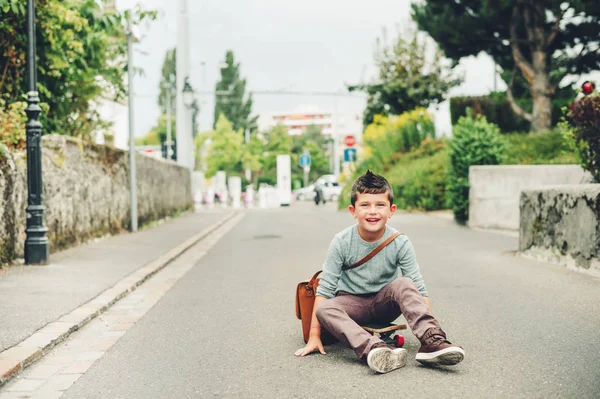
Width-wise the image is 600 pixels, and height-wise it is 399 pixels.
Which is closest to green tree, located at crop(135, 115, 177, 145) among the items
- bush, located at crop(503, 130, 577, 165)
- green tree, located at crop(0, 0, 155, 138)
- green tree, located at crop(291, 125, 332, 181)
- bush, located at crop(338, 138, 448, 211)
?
green tree, located at crop(291, 125, 332, 181)

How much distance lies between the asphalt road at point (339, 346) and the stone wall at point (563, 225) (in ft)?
0.87

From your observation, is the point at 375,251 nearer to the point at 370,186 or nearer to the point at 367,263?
the point at 367,263

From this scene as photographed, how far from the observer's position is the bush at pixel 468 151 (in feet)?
59.1

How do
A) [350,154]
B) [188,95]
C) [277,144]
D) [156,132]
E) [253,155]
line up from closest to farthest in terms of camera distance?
[188,95]
[350,154]
[253,155]
[277,144]
[156,132]

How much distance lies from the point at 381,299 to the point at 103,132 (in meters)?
12.3

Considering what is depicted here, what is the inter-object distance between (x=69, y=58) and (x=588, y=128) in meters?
8.41

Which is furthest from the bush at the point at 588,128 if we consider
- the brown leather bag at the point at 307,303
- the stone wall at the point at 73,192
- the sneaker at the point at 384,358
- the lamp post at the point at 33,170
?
the stone wall at the point at 73,192

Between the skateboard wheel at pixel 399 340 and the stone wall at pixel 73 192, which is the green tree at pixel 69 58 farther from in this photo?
the skateboard wheel at pixel 399 340

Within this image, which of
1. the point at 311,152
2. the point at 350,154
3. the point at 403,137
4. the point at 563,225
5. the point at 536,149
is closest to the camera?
the point at 563,225

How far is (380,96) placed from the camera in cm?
3750

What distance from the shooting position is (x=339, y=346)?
17.0ft

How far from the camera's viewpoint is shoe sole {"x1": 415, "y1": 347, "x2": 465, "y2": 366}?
14.2ft

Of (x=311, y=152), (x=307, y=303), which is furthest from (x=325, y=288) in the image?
(x=311, y=152)

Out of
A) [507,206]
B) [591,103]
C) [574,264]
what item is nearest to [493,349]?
[574,264]
